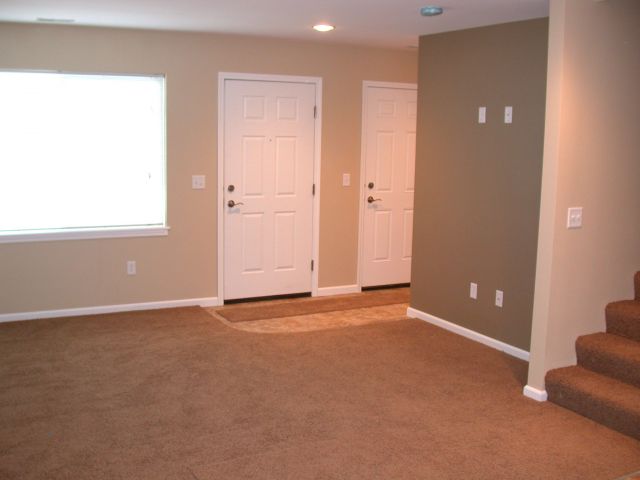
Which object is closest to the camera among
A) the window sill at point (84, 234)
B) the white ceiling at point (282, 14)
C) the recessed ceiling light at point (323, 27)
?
the white ceiling at point (282, 14)

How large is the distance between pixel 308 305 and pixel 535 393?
2.64 meters

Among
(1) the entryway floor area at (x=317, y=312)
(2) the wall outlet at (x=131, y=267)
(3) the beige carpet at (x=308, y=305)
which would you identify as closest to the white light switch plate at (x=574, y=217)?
(1) the entryway floor area at (x=317, y=312)

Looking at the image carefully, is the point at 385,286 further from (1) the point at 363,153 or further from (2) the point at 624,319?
(2) the point at 624,319

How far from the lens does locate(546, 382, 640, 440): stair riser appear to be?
374 centimetres

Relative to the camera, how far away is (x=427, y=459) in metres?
3.47

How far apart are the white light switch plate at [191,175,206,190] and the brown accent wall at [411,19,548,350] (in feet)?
6.11

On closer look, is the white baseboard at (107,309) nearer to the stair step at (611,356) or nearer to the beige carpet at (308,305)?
the beige carpet at (308,305)

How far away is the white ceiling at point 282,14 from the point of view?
14.7 feet

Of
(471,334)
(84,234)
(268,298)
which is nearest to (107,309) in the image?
(84,234)

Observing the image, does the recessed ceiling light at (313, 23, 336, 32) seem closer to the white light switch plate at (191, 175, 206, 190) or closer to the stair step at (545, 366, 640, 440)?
the white light switch plate at (191, 175, 206, 190)

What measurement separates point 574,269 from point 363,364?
152cm

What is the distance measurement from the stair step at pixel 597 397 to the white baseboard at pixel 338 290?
9.67ft

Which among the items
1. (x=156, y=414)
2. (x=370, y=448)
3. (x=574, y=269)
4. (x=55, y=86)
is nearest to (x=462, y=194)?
(x=574, y=269)

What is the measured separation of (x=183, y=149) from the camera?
611 cm
